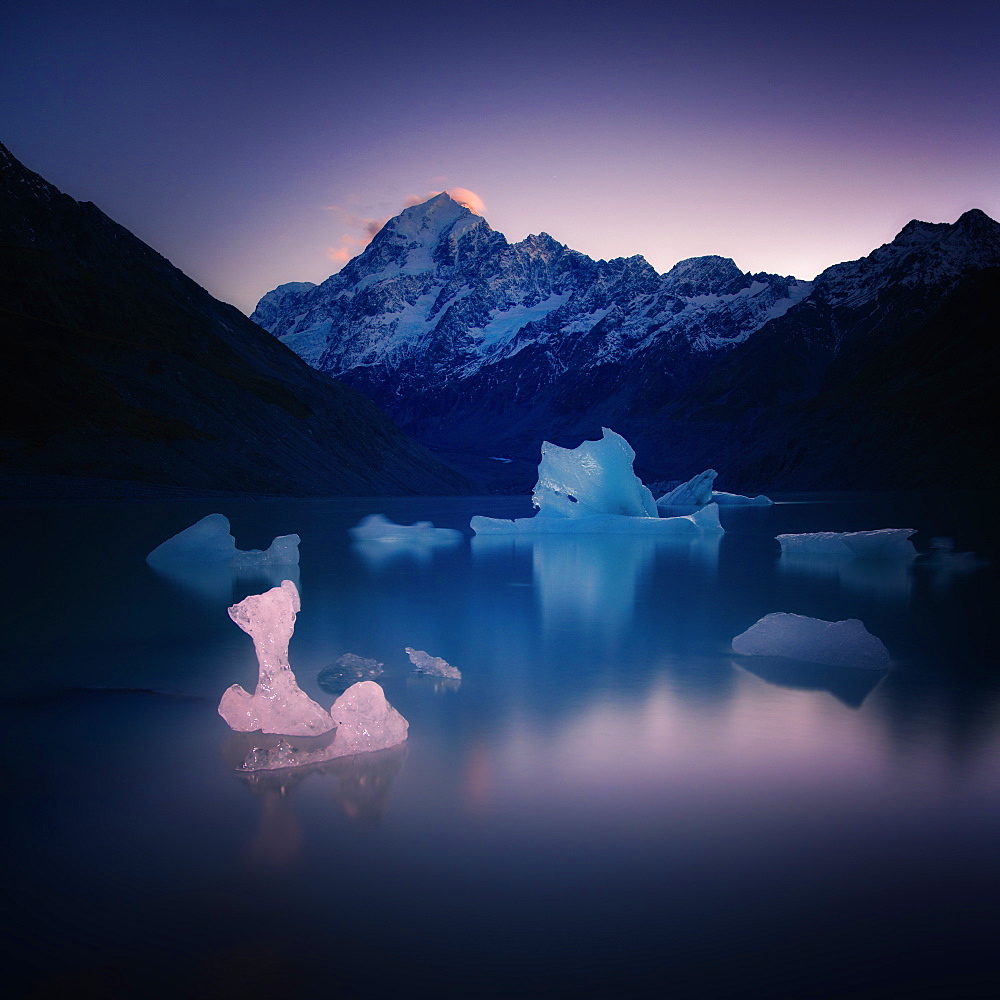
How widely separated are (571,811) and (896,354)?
348 ft

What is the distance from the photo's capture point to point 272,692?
607cm

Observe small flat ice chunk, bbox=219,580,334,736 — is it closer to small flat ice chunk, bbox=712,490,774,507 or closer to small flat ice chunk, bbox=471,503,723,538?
small flat ice chunk, bbox=471,503,723,538

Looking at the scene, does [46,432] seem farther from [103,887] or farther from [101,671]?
[103,887]

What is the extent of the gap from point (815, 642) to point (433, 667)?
4.01 metres

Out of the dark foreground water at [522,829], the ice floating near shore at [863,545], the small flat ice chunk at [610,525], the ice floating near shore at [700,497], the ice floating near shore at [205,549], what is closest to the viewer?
the dark foreground water at [522,829]

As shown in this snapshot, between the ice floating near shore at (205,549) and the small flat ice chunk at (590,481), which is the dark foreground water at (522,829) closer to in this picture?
the ice floating near shore at (205,549)

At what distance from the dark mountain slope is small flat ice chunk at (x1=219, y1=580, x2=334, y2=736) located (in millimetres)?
50507

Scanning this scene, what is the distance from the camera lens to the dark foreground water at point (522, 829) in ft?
10.6

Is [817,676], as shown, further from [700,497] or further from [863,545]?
[700,497]

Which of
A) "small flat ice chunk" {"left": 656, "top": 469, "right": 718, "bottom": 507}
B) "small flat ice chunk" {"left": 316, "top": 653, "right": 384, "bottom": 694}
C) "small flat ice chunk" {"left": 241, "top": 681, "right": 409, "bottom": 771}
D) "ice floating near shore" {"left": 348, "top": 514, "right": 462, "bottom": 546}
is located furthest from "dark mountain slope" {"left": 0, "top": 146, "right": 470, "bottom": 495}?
"small flat ice chunk" {"left": 241, "top": 681, "right": 409, "bottom": 771}

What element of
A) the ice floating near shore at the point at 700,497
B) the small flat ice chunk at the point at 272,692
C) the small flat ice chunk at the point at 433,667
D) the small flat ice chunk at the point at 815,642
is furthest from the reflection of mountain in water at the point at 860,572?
the ice floating near shore at the point at 700,497

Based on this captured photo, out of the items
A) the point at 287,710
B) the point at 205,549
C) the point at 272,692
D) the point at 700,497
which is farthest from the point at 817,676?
the point at 700,497

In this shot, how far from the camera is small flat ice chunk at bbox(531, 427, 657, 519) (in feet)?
103

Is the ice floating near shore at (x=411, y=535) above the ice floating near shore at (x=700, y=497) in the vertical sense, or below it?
below
